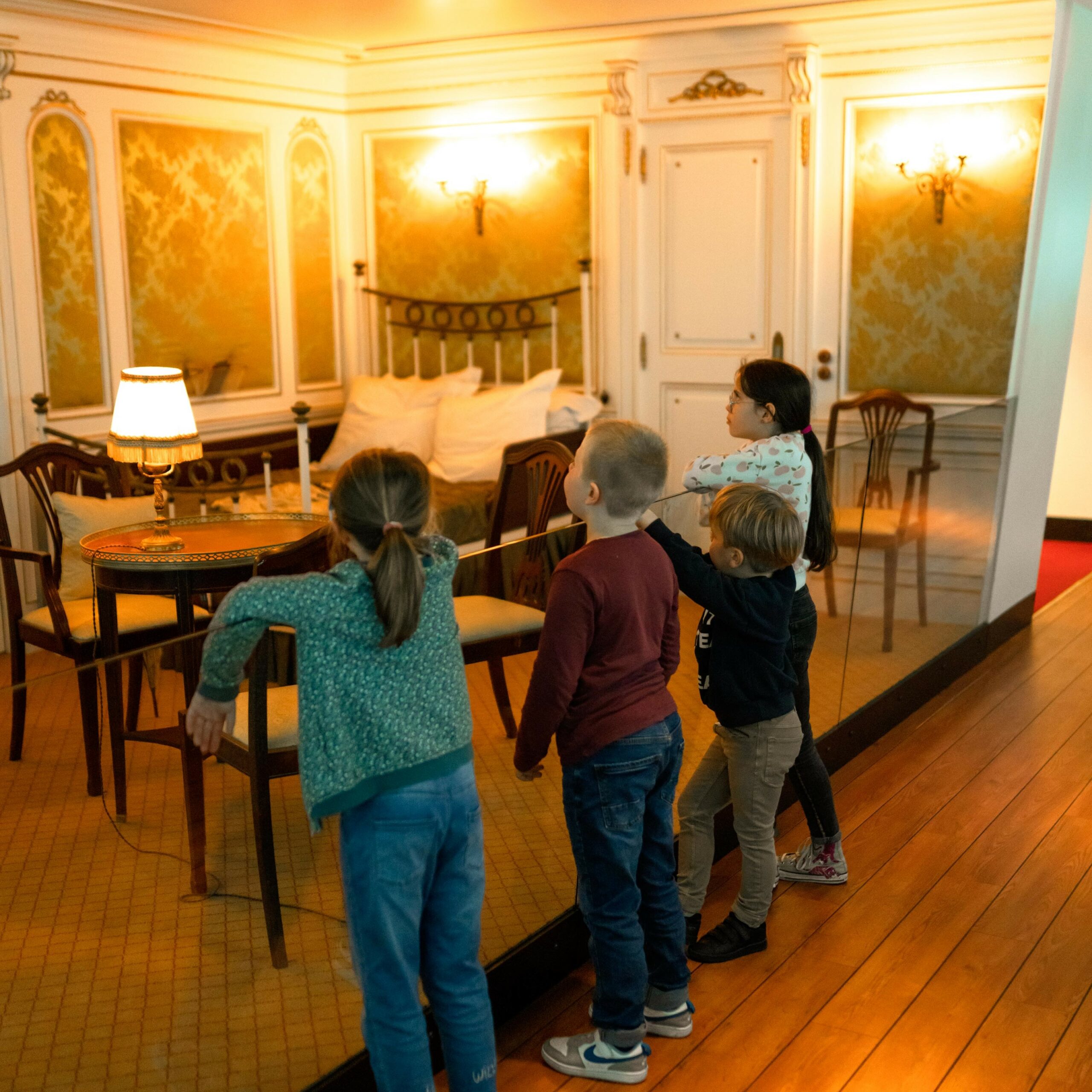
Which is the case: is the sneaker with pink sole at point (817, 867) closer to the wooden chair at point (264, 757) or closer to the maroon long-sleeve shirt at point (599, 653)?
the maroon long-sleeve shirt at point (599, 653)

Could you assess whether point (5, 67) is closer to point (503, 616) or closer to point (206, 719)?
point (503, 616)

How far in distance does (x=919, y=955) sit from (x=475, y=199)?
4.48 metres

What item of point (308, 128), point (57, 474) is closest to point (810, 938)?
point (57, 474)

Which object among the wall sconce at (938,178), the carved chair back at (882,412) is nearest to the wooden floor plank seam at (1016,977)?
the carved chair back at (882,412)

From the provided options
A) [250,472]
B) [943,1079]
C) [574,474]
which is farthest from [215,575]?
[250,472]

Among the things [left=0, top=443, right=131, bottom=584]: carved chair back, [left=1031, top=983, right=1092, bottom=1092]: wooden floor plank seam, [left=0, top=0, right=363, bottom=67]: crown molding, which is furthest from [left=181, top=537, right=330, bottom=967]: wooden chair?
[left=0, top=0, right=363, bottom=67]: crown molding

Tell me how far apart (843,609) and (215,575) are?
1.77 meters

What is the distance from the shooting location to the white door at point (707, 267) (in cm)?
560

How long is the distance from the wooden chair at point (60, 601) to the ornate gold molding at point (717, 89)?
9.93 feet

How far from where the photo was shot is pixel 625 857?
2.20 meters

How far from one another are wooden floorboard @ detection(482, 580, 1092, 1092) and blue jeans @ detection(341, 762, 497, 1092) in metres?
0.47

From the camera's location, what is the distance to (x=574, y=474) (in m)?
2.14

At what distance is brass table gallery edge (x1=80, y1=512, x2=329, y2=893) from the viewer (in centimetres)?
310

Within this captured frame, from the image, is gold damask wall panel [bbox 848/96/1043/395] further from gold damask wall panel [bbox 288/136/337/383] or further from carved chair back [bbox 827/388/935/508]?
gold damask wall panel [bbox 288/136/337/383]
